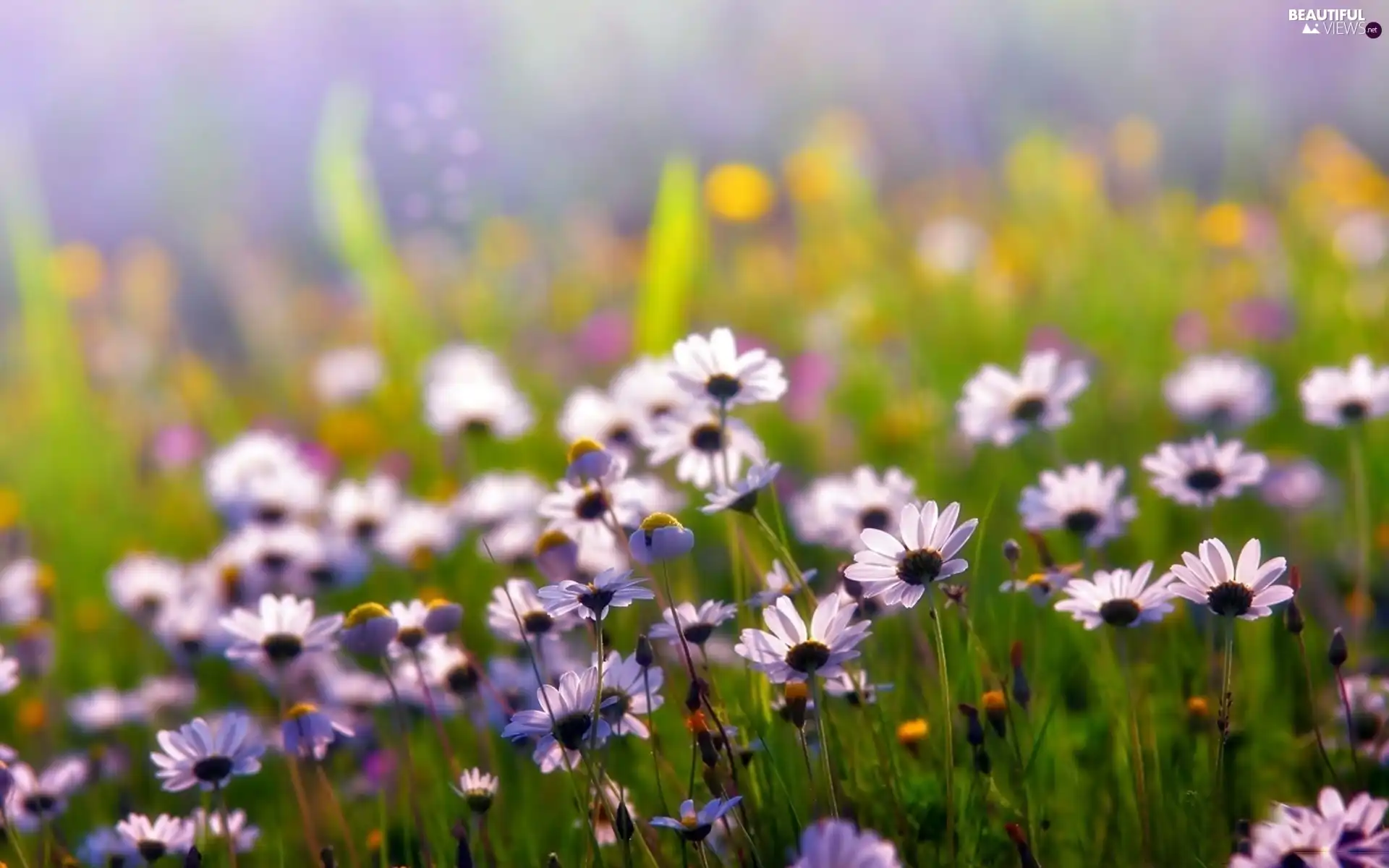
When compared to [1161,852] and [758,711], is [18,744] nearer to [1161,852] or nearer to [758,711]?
[758,711]

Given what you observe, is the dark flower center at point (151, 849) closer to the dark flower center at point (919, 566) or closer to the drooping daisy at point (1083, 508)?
the dark flower center at point (919, 566)

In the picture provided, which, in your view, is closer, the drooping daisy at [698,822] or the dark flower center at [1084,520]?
the drooping daisy at [698,822]

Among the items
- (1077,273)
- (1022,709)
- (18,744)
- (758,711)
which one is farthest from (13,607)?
(1077,273)

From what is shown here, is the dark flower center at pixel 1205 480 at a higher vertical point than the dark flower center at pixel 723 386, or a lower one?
lower

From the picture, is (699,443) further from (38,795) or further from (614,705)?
(38,795)

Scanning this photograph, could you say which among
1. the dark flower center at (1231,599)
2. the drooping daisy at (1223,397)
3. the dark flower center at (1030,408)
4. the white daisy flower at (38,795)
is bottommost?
the white daisy flower at (38,795)

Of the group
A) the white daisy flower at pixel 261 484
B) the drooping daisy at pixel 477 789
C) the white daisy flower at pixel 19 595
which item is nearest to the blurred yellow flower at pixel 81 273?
the white daisy flower at pixel 261 484
